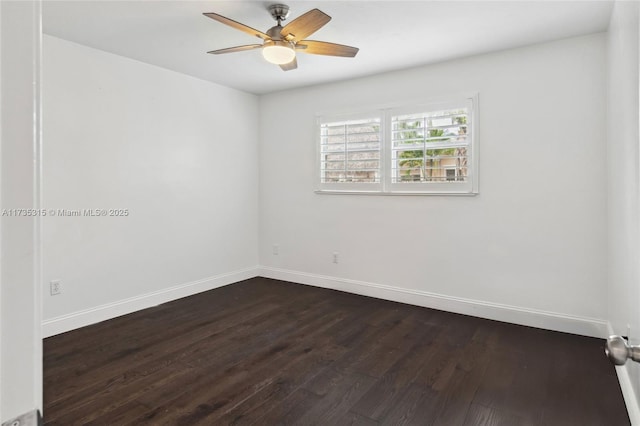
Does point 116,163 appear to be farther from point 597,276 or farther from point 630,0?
point 597,276

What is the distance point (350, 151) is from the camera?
450 cm

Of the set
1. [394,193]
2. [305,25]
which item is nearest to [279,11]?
[305,25]

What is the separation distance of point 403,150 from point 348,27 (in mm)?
1524

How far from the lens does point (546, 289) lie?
336cm

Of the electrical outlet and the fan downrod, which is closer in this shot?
the fan downrod

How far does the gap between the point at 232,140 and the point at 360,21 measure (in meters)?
2.55

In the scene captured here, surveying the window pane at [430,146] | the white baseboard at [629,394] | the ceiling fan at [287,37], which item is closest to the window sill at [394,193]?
the window pane at [430,146]

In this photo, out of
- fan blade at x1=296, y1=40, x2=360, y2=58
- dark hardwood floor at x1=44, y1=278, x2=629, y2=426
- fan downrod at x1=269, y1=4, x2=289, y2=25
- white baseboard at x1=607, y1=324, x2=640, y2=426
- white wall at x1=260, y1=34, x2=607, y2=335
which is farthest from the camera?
white wall at x1=260, y1=34, x2=607, y2=335

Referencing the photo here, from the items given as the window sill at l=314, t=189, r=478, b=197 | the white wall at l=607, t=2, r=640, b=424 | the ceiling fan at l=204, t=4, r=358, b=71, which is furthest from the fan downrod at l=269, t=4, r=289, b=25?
the window sill at l=314, t=189, r=478, b=197

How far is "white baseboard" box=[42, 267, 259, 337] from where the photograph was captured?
3260 mm

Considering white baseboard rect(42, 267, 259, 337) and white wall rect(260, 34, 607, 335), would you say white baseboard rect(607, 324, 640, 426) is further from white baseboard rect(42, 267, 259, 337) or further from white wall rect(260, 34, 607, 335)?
white baseboard rect(42, 267, 259, 337)

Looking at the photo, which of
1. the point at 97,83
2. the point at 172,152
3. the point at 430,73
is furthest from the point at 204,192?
the point at 430,73

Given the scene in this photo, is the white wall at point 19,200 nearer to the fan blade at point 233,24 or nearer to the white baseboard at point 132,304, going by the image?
the fan blade at point 233,24

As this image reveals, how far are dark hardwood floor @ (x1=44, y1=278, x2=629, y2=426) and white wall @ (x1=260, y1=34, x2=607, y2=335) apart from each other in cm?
43
